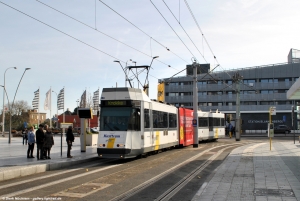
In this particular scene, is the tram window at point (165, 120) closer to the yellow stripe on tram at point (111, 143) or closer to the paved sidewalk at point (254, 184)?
the yellow stripe on tram at point (111, 143)

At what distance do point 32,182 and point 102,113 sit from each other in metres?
7.09

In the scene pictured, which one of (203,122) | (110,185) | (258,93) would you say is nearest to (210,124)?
(203,122)

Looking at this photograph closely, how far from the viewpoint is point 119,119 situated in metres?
17.7

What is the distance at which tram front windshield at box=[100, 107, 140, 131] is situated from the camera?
17547 millimetres

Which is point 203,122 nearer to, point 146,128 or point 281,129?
point 146,128

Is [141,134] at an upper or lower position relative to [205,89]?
lower

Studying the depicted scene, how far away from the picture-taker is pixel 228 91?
7962 cm

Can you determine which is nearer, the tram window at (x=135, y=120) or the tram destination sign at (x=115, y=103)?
the tram window at (x=135, y=120)

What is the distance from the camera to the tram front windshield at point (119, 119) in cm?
1755

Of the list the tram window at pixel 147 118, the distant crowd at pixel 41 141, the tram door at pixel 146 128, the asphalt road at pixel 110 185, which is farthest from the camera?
the tram window at pixel 147 118

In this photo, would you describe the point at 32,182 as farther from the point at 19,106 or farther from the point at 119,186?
the point at 19,106

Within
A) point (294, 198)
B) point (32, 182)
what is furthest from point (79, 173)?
point (294, 198)

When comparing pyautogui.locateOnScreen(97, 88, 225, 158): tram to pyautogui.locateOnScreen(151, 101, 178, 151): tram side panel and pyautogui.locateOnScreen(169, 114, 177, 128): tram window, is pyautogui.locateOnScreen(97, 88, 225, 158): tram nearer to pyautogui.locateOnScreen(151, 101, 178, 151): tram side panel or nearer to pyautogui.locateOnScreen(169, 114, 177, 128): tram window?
pyautogui.locateOnScreen(151, 101, 178, 151): tram side panel

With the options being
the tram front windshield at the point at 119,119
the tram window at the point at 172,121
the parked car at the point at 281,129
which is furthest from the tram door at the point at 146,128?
the parked car at the point at 281,129
